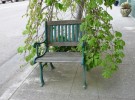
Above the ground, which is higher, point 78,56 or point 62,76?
point 78,56

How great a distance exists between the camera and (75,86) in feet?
16.2

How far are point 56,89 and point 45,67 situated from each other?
1383 mm

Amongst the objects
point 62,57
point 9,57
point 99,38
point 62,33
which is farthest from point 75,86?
point 9,57

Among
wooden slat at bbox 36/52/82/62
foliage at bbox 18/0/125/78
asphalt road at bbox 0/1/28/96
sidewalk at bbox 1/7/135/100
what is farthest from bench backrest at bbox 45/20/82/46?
asphalt road at bbox 0/1/28/96

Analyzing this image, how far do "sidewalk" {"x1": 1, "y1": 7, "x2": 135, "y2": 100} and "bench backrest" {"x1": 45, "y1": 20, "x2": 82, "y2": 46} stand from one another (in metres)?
0.68

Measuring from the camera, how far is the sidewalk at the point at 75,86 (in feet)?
14.7

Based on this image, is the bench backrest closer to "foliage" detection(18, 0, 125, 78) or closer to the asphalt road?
"foliage" detection(18, 0, 125, 78)

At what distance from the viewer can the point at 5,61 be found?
759 cm

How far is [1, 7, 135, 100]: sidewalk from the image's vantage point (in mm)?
4492

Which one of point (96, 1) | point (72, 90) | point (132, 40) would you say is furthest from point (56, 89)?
point (132, 40)

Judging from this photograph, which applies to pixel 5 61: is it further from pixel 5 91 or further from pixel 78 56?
pixel 78 56

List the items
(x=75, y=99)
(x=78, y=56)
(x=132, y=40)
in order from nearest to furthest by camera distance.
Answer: (x=75, y=99) → (x=78, y=56) → (x=132, y=40)

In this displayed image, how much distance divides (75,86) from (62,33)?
50.3 inches

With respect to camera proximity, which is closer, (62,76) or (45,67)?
(62,76)
